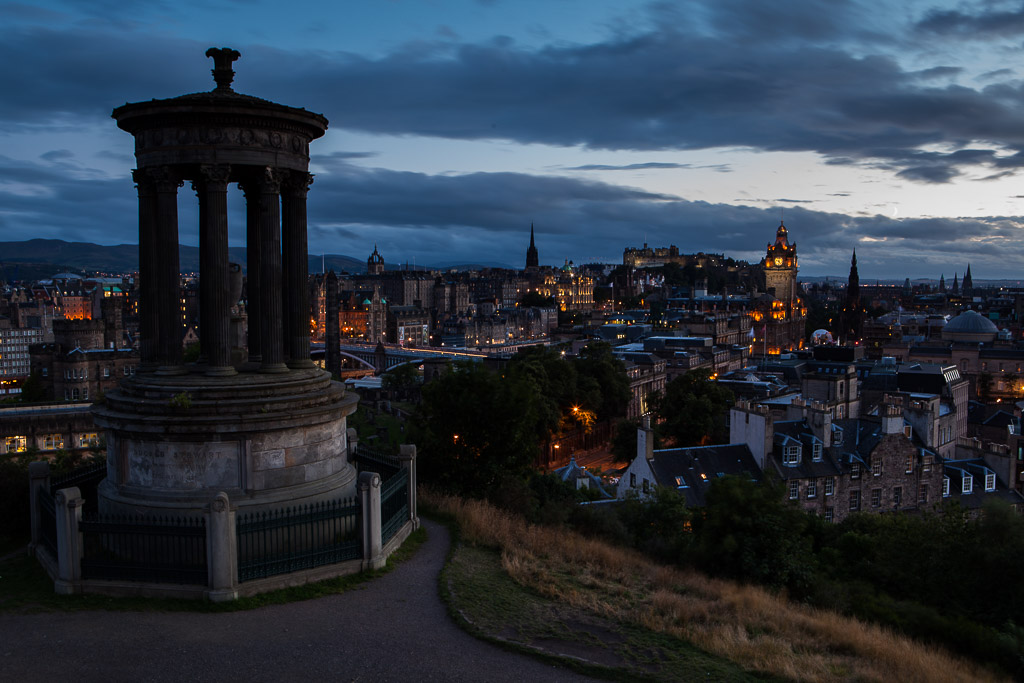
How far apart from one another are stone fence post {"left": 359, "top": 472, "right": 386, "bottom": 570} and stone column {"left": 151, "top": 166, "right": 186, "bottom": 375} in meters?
4.82

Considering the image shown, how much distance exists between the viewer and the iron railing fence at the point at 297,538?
1452cm

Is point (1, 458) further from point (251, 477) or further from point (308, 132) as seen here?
point (308, 132)

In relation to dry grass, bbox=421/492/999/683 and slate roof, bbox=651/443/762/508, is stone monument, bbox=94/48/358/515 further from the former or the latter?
slate roof, bbox=651/443/762/508

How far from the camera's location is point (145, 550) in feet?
48.1

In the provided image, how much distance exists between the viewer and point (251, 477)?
627 inches

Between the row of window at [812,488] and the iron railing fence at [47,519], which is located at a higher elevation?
the iron railing fence at [47,519]

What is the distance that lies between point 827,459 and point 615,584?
28.6m

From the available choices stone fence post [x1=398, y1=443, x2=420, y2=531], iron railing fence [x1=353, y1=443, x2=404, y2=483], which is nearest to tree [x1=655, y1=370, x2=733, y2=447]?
iron railing fence [x1=353, y1=443, x2=404, y2=483]

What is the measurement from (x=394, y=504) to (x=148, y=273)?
7.21 m

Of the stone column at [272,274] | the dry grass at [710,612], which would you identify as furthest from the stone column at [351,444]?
the stone column at [272,274]

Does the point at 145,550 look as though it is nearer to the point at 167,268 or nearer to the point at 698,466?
the point at 167,268

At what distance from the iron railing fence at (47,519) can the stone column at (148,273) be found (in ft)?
10.1

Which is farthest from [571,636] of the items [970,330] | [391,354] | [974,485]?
[391,354]

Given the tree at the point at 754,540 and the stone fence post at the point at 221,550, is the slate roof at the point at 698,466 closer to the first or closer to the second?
the tree at the point at 754,540
